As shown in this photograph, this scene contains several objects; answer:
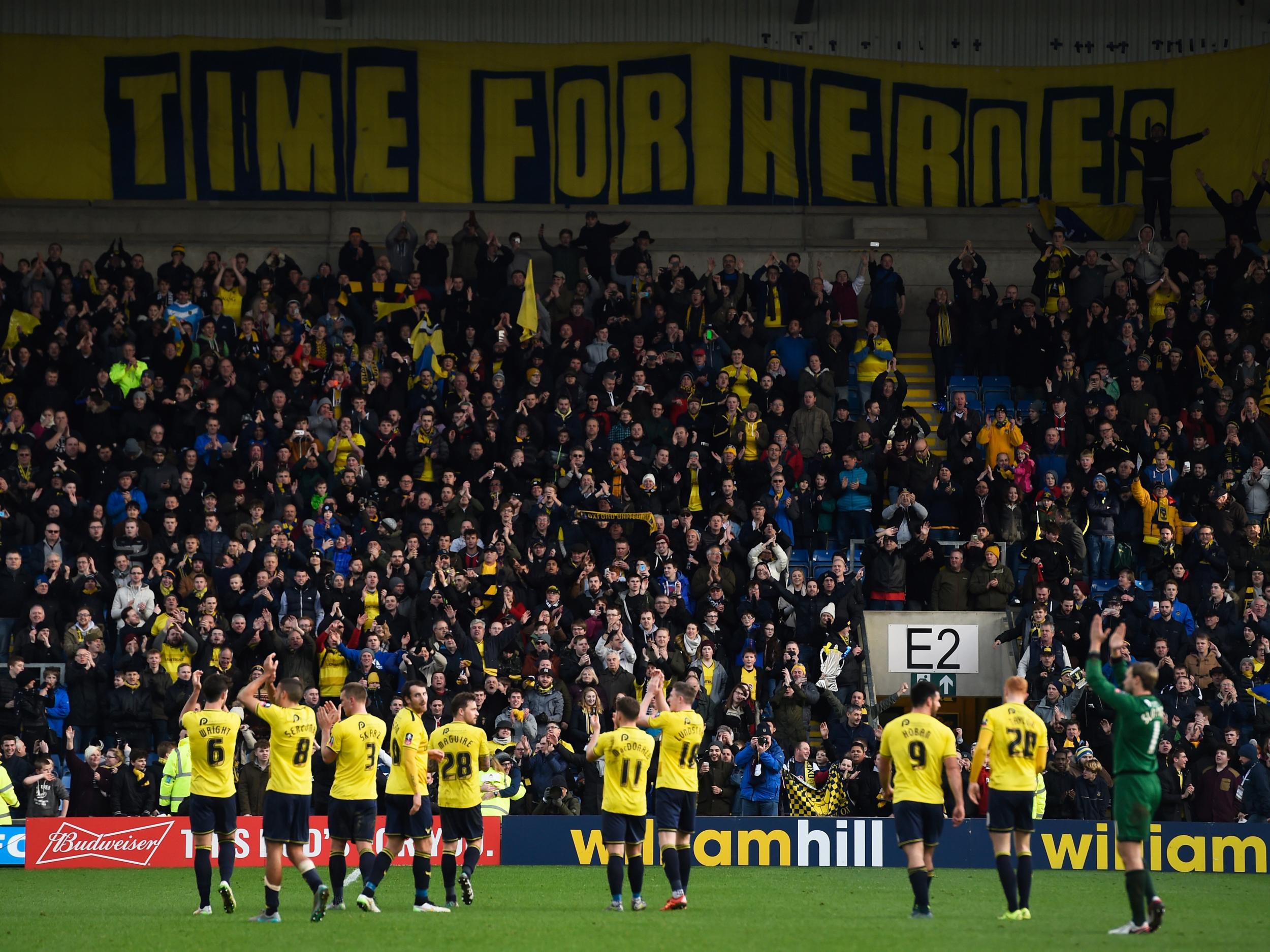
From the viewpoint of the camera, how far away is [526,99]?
113 feet

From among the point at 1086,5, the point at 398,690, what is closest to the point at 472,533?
the point at 398,690

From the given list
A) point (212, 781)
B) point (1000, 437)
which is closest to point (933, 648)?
point (1000, 437)

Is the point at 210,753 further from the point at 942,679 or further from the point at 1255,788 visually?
the point at 1255,788

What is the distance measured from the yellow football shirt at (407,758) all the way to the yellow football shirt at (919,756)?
421 centimetres

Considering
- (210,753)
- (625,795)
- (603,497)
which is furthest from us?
(603,497)

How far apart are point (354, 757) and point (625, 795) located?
2.51 meters

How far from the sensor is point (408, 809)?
52.5 ft

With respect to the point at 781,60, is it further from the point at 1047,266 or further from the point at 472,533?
the point at 472,533

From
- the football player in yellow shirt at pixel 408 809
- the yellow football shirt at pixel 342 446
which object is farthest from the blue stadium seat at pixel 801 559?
the football player in yellow shirt at pixel 408 809

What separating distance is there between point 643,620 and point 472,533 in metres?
2.89

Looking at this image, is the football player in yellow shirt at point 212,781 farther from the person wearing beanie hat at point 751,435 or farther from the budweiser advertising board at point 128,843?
the person wearing beanie hat at point 751,435

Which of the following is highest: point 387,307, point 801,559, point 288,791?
point 387,307

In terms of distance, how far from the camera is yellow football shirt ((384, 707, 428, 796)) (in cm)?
1574

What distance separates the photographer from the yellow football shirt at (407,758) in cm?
1574
